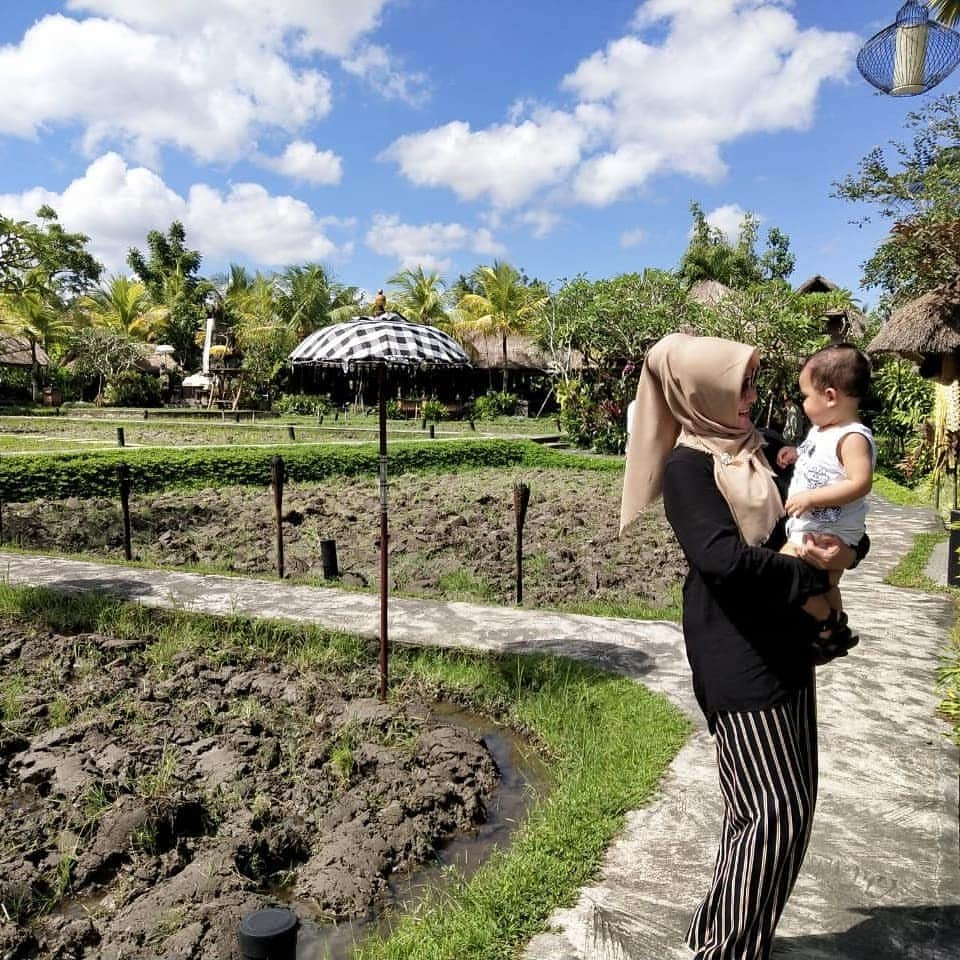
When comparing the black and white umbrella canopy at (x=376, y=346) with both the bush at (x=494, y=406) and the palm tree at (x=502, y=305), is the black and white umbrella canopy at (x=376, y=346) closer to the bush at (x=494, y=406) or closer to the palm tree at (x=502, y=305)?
the bush at (x=494, y=406)

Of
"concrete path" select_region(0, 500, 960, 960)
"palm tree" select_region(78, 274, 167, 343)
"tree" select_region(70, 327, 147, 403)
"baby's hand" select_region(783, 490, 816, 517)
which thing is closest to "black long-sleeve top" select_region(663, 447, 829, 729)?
"baby's hand" select_region(783, 490, 816, 517)

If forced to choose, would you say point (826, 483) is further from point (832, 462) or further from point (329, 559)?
point (329, 559)

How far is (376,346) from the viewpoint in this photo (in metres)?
4.21

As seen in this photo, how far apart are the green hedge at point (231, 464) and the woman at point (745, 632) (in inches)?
441

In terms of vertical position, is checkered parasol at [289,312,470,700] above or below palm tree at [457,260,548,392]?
below

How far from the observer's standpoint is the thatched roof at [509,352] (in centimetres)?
3353

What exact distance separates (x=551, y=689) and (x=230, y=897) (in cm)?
230

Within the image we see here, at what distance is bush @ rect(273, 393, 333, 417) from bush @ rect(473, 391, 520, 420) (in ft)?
17.5

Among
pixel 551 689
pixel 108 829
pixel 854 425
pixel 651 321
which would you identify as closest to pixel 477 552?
pixel 551 689

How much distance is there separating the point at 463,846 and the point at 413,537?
6.10m

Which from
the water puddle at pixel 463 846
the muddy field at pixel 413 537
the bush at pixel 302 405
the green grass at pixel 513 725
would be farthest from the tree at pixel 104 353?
the water puddle at pixel 463 846

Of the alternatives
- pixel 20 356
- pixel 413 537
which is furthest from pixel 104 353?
pixel 413 537

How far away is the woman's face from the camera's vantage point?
1939mm

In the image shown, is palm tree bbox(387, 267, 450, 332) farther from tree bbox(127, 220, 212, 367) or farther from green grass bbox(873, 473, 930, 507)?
green grass bbox(873, 473, 930, 507)
